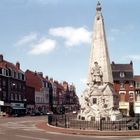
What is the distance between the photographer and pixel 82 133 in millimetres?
35906

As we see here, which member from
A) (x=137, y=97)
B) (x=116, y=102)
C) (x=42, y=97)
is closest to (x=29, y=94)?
(x=42, y=97)

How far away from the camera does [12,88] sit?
95938 mm

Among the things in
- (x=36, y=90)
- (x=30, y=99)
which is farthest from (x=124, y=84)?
(x=36, y=90)

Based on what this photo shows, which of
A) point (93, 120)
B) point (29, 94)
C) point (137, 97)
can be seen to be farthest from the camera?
point (29, 94)

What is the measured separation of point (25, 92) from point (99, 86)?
5698 cm

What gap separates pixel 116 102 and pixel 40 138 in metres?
22.7

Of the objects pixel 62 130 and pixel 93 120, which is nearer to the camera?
pixel 62 130

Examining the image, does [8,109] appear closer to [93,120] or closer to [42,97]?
[42,97]

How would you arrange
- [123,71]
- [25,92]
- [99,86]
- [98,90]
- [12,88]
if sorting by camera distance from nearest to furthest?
[98,90] < [99,86] < [123,71] < [12,88] < [25,92]

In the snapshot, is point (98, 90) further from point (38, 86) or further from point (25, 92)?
point (38, 86)

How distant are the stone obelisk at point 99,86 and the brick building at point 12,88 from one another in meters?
40.7

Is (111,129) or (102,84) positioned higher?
(102,84)

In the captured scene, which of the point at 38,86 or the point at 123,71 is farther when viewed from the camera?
the point at 38,86

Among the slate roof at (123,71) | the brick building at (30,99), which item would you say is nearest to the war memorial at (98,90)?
the slate roof at (123,71)
